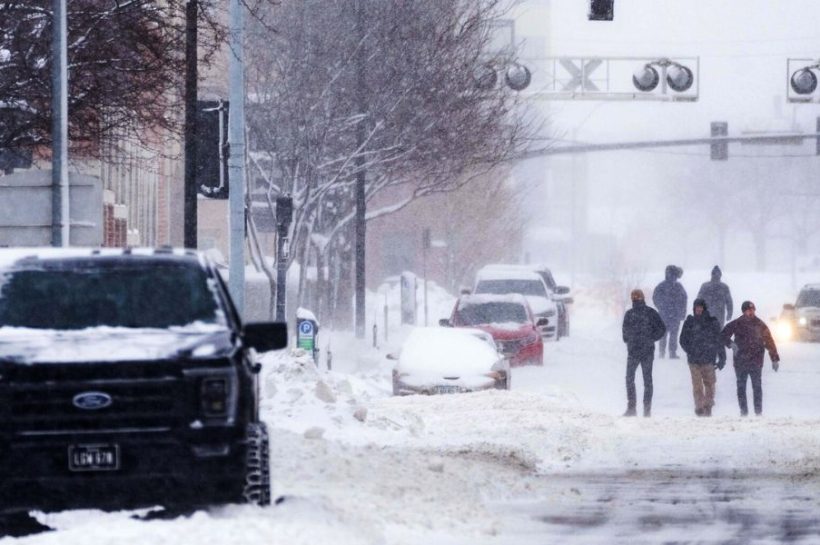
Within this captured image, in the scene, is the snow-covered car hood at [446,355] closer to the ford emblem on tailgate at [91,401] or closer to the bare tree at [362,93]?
the bare tree at [362,93]

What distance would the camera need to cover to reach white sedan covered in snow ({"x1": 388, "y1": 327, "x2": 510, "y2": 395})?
2805cm

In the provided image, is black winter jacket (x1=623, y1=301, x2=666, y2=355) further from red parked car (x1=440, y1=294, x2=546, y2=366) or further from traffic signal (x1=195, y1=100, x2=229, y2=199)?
red parked car (x1=440, y1=294, x2=546, y2=366)

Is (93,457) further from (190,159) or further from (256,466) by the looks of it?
(190,159)

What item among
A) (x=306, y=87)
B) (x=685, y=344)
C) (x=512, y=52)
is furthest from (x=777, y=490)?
(x=512, y=52)

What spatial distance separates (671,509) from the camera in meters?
14.7

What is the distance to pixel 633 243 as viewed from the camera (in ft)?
610

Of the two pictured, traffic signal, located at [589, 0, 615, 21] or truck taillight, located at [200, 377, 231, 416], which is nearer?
truck taillight, located at [200, 377, 231, 416]

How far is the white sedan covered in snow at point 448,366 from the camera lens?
2805 cm

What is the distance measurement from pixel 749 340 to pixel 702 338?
0.69m

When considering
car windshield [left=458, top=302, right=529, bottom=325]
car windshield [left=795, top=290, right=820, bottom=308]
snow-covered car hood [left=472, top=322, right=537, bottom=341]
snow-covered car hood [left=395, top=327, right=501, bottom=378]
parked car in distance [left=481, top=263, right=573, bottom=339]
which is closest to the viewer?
snow-covered car hood [left=395, top=327, right=501, bottom=378]

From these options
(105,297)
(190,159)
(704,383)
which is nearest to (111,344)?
(105,297)

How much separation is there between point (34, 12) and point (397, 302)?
46.0 m

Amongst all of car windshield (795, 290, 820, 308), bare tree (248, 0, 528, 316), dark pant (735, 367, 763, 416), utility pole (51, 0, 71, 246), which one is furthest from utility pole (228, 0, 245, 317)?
car windshield (795, 290, 820, 308)

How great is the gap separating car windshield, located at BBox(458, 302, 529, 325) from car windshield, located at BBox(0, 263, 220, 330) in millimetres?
24864
